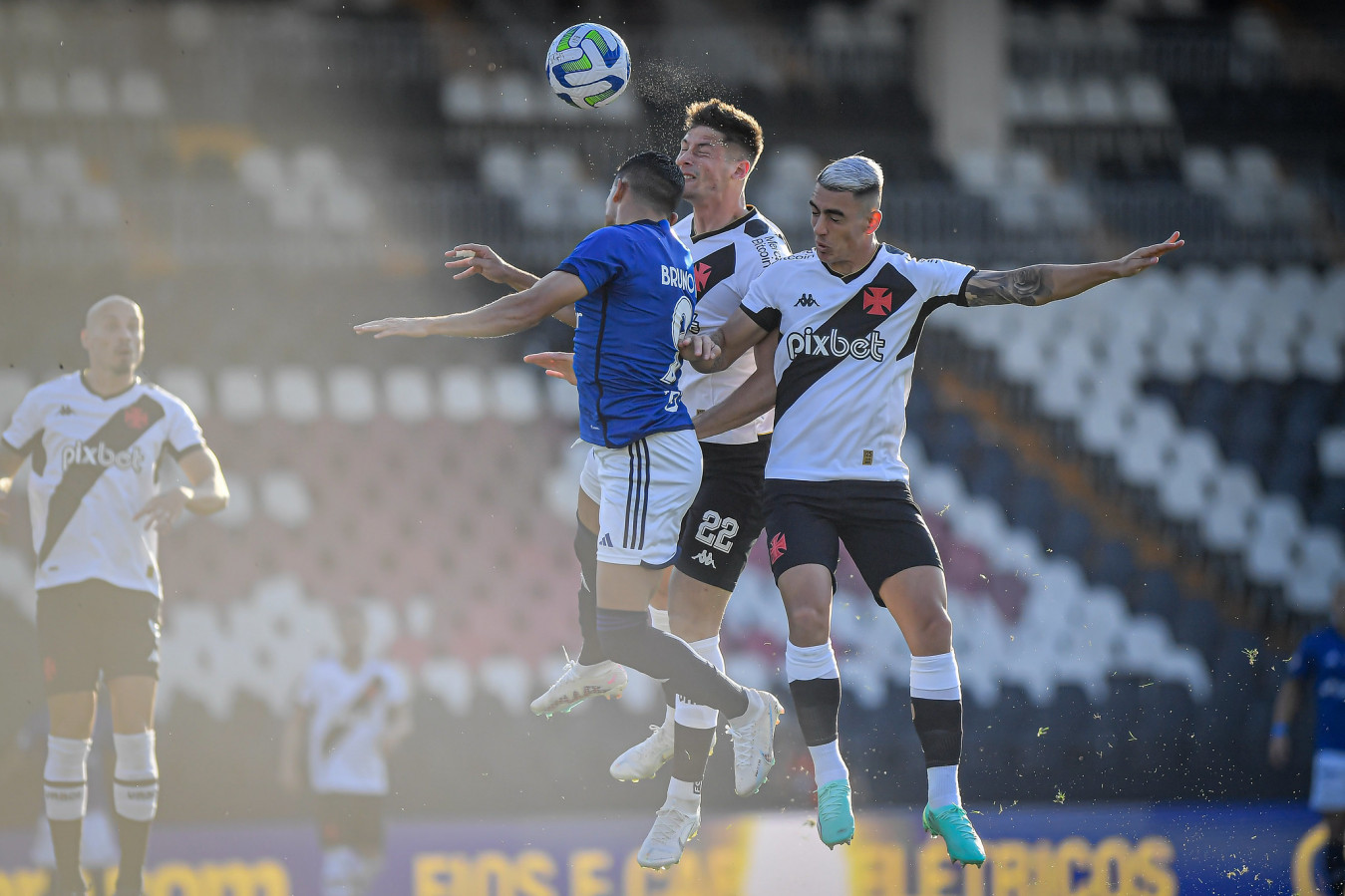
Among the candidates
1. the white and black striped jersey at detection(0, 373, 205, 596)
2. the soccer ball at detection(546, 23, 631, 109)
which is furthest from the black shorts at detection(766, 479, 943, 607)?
the white and black striped jersey at detection(0, 373, 205, 596)

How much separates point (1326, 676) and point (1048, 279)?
570cm

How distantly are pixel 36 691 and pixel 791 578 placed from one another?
7.12 metres

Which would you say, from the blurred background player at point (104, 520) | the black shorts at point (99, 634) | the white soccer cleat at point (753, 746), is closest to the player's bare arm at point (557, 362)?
the white soccer cleat at point (753, 746)

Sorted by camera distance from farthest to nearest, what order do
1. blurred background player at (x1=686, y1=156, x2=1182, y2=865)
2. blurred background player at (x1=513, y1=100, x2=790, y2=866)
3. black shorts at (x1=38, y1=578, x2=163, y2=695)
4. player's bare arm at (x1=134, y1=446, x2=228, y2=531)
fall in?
1. black shorts at (x1=38, y1=578, x2=163, y2=695)
2. player's bare arm at (x1=134, y1=446, x2=228, y2=531)
3. blurred background player at (x1=513, y1=100, x2=790, y2=866)
4. blurred background player at (x1=686, y1=156, x2=1182, y2=865)

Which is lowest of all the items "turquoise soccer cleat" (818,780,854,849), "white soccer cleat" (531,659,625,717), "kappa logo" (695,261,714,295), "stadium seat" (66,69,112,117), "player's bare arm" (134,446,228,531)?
"turquoise soccer cleat" (818,780,854,849)

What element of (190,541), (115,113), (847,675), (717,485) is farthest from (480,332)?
(115,113)

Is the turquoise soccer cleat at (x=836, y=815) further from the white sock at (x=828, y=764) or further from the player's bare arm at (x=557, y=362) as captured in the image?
the player's bare arm at (x=557, y=362)

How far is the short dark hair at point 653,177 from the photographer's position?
491 cm

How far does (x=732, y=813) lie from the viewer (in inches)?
359

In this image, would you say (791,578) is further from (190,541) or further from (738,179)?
(190,541)

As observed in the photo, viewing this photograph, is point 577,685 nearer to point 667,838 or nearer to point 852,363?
point 667,838

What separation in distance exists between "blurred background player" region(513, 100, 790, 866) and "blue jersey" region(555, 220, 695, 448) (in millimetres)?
443

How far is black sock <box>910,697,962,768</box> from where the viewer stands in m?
4.87

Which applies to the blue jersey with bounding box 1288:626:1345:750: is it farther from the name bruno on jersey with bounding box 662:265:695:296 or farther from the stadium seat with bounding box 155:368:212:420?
the stadium seat with bounding box 155:368:212:420
